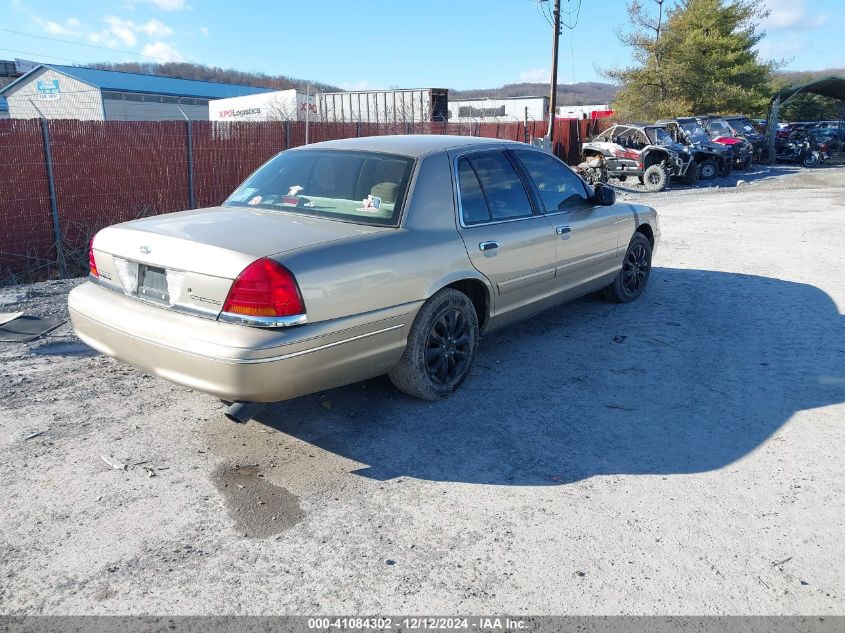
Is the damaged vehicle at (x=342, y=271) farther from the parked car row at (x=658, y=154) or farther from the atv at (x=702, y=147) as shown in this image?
the atv at (x=702, y=147)

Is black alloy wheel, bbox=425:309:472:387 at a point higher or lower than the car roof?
lower

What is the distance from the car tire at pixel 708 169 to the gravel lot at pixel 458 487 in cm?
1715

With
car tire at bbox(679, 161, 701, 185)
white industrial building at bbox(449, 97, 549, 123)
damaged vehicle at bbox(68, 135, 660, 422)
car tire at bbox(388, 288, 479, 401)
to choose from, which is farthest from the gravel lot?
white industrial building at bbox(449, 97, 549, 123)

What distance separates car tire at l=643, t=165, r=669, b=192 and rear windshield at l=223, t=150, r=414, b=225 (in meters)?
16.5

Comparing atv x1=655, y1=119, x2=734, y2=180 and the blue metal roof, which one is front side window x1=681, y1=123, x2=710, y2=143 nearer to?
atv x1=655, y1=119, x2=734, y2=180

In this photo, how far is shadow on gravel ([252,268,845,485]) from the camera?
12.2ft

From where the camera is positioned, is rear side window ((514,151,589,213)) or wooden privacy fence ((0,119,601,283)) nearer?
rear side window ((514,151,589,213))

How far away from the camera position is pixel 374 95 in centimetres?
2575

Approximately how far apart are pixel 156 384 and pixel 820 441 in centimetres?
415

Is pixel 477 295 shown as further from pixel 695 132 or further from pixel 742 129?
pixel 742 129

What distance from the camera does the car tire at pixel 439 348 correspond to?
412 cm

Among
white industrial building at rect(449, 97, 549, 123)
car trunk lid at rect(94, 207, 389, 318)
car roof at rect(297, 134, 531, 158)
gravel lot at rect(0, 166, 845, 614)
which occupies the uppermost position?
white industrial building at rect(449, 97, 549, 123)

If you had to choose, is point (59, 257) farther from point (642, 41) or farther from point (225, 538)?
point (642, 41)

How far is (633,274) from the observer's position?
22.3 ft
